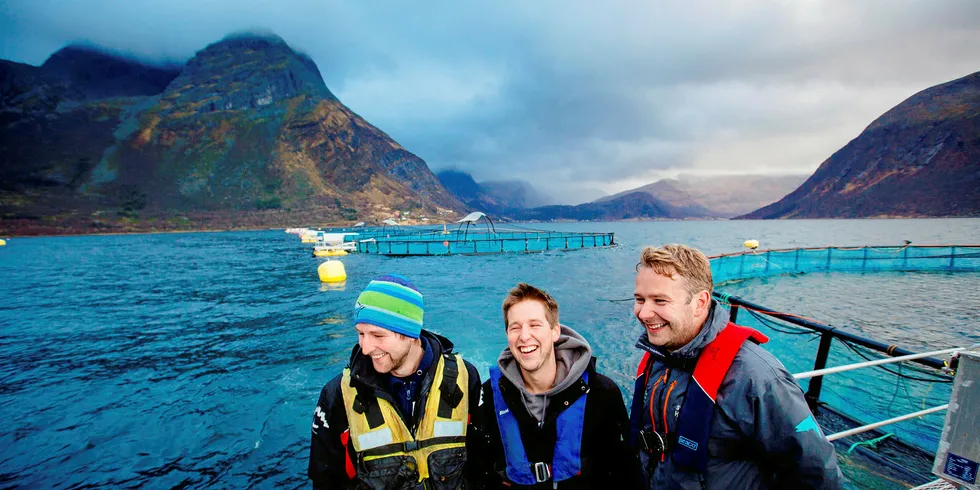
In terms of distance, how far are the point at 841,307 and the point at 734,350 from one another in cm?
2099

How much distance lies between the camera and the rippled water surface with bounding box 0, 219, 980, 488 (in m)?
7.24

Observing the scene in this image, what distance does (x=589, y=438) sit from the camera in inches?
104

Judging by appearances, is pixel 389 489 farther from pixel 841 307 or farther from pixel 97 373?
pixel 841 307

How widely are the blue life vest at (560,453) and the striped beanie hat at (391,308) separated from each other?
3.25 feet

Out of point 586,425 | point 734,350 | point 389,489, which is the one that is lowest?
point 389,489

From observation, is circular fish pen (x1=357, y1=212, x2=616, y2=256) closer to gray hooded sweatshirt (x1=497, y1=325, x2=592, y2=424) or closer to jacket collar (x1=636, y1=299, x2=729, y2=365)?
gray hooded sweatshirt (x1=497, y1=325, x2=592, y2=424)

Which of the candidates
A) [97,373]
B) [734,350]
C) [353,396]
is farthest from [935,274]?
[97,373]

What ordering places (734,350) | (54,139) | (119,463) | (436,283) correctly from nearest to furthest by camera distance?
(734,350) → (119,463) → (436,283) → (54,139)

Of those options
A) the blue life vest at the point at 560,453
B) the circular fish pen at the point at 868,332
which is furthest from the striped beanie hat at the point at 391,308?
the circular fish pen at the point at 868,332

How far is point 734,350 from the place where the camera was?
2.17 meters

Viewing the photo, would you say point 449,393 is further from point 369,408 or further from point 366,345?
point 366,345

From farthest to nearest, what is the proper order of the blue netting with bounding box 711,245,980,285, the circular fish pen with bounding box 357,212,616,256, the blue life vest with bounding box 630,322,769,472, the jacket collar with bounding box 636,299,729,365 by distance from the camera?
the circular fish pen with bounding box 357,212,616,256
the blue netting with bounding box 711,245,980,285
the jacket collar with bounding box 636,299,729,365
the blue life vest with bounding box 630,322,769,472

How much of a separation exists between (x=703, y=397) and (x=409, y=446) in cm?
198

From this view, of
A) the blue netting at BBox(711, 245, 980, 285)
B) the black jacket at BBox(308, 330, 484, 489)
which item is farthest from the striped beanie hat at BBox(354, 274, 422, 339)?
the blue netting at BBox(711, 245, 980, 285)
